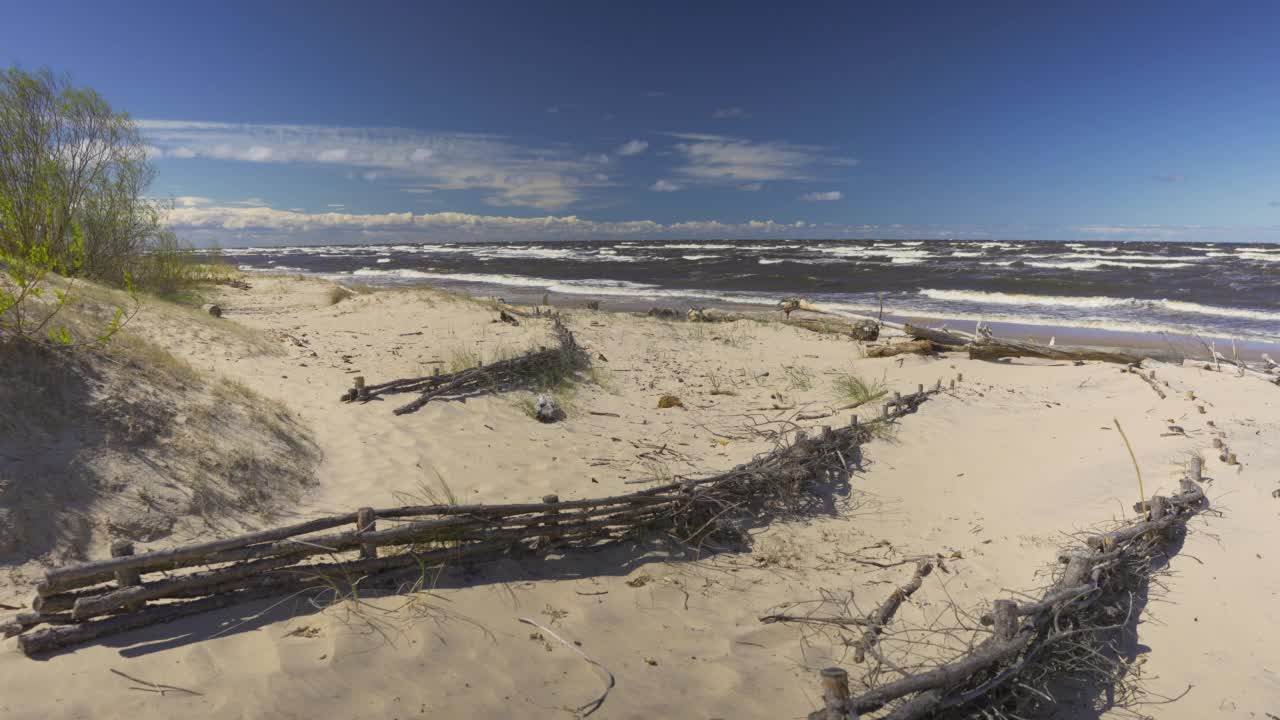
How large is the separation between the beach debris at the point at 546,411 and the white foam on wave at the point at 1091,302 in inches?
771

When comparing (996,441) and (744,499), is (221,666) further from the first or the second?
(996,441)

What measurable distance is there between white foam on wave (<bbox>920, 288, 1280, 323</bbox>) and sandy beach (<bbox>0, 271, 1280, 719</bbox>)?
12.2 meters

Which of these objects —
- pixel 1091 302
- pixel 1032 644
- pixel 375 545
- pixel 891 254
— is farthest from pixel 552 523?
→ pixel 891 254

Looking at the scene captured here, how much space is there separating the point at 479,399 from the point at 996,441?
6.18 meters

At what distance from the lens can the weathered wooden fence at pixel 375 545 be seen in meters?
3.00

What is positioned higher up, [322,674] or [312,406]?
[312,406]

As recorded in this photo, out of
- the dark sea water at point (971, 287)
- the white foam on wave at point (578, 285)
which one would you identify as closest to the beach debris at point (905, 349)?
the dark sea water at point (971, 287)

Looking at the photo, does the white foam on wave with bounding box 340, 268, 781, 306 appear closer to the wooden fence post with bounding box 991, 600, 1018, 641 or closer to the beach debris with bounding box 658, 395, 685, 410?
the beach debris with bounding box 658, 395, 685, 410

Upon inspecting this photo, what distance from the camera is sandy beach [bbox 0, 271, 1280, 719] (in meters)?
2.98

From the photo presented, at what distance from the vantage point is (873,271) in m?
36.6

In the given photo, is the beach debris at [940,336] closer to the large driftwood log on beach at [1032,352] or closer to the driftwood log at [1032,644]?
the large driftwood log on beach at [1032,352]

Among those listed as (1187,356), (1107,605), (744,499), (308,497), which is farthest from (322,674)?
(1187,356)

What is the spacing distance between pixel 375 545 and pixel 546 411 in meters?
3.81

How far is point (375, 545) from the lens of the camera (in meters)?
3.74
